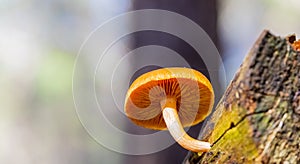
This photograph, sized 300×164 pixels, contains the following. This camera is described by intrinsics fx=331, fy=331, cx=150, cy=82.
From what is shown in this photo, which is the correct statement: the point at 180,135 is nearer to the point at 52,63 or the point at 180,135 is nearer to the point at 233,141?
the point at 233,141

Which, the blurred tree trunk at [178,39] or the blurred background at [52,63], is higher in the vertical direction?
the blurred background at [52,63]

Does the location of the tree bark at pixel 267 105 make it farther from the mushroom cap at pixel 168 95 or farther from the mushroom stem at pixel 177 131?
the mushroom cap at pixel 168 95

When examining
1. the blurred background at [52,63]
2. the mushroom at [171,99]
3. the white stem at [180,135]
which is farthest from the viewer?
the blurred background at [52,63]

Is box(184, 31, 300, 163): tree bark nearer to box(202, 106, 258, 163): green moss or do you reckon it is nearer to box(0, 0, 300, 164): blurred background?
box(202, 106, 258, 163): green moss

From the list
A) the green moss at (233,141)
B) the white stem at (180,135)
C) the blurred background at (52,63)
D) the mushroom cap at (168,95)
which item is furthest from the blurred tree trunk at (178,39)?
the blurred background at (52,63)

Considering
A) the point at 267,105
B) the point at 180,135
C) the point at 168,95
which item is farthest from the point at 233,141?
the point at 168,95

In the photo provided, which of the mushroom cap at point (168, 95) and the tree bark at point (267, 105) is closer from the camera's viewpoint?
the tree bark at point (267, 105)

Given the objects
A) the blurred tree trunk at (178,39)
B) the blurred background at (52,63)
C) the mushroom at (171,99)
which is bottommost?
the mushroom at (171,99)
